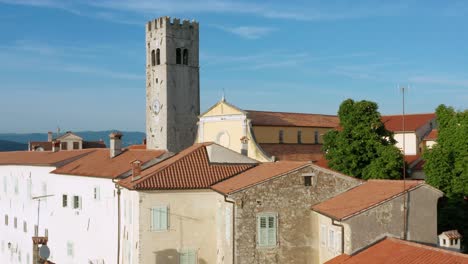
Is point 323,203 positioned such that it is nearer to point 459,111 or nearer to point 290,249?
point 290,249

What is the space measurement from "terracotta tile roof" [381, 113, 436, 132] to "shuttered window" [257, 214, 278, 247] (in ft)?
133

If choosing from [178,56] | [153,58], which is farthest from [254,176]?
[153,58]

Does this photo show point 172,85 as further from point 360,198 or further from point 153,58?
point 360,198

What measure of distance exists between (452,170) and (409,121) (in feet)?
95.7

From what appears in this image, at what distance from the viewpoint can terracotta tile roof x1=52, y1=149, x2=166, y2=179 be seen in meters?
37.3

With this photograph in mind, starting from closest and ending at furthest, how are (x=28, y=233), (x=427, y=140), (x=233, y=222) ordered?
(x=233, y=222), (x=28, y=233), (x=427, y=140)

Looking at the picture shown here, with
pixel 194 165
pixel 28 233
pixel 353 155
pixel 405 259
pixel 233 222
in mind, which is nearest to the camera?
pixel 405 259

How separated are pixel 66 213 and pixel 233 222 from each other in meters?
19.0

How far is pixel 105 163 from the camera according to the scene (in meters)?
40.5

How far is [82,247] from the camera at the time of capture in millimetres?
40844

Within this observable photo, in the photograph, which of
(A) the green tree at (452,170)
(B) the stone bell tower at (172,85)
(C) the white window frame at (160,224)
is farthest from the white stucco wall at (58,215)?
(B) the stone bell tower at (172,85)

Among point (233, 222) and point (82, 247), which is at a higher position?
point (233, 222)

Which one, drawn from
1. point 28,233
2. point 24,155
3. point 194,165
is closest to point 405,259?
point 194,165

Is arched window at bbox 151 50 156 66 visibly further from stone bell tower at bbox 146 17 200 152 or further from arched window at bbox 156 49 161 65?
arched window at bbox 156 49 161 65
